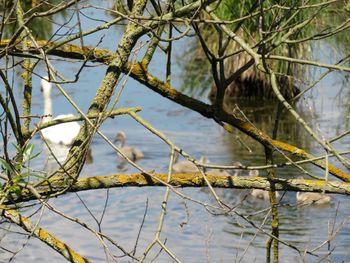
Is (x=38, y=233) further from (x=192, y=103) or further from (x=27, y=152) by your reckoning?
(x=192, y=103)

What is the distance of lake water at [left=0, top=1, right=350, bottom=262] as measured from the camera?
8.17m

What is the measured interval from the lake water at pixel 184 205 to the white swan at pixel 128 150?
17cm

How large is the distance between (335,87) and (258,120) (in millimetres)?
1974

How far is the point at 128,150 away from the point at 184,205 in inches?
264

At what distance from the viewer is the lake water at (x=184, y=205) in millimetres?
8172

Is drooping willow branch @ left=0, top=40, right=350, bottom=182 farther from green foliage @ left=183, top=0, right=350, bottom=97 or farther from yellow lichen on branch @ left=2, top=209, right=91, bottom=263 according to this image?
green foliage @ left=183, top=0, right=350, bottom=97

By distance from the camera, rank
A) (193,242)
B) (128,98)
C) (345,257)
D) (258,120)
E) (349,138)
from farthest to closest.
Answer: (128,98)
(258,120)
(349,138)
(193,242)
(345,257)

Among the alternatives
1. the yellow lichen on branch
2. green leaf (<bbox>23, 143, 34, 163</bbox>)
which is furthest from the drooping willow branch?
the yellow lichen on branch

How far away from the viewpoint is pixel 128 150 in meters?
12.0

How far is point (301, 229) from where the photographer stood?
29.9 ft

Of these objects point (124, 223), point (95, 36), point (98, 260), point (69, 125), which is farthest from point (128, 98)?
point (98, 260)

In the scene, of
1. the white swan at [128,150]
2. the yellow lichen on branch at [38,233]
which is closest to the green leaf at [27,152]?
the yellow lichen on branch at [38,233]

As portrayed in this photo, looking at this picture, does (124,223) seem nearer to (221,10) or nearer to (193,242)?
(193,242)

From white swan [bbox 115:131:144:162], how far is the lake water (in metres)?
0.17
